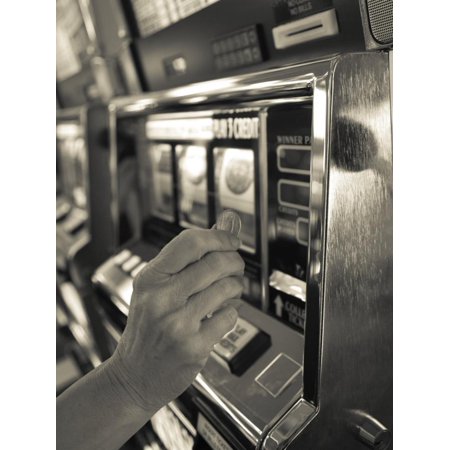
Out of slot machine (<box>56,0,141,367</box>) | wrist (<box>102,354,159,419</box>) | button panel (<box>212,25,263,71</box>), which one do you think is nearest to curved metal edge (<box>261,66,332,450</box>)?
wrist (<box>102,354,159,419</box>)

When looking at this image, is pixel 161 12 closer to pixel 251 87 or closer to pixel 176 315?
pixel 251 87

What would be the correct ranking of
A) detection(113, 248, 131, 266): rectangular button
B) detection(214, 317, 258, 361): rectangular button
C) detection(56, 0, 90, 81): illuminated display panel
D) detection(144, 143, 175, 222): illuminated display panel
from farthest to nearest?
detection(56, 0, 90, 81): illuminated display panel
detection(113, 248, 131, 266): rectangular button
detection(144, 143, 175, 222): illuminated display panel
detection(214, 317, 258, 361): rectangular button

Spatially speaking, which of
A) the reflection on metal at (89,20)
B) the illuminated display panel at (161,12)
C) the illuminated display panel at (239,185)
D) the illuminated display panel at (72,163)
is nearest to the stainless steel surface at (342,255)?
the illuminated display panel at (239,185)

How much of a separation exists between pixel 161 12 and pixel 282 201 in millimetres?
841

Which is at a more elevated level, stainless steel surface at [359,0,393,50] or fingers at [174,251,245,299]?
stainless steel surface at [359,0,393,50]

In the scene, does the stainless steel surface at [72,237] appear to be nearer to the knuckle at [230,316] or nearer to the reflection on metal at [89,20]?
the reflection on metal at [89,20]

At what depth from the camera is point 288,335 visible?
1.08 m

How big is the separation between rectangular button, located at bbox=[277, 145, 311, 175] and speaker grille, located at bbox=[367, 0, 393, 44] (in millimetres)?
226

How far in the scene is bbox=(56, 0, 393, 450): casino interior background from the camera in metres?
0.88

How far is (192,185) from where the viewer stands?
4.58ft

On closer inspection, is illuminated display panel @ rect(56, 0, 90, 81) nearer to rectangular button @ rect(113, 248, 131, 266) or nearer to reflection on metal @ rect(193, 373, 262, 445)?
rectangular button @ rect(113, 248, 131, 266)
